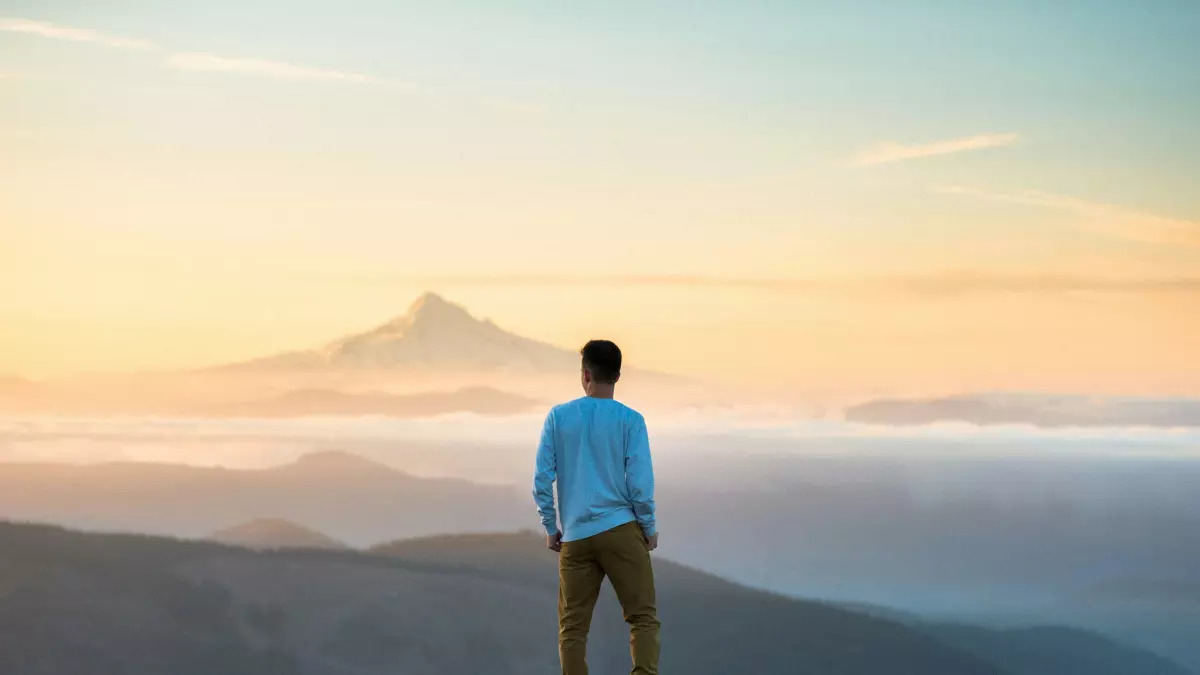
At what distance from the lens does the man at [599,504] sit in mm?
4934

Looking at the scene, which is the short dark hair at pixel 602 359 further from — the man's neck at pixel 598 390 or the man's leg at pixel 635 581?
the man's leg at pixel 635 581

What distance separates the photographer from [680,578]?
10.4 metres

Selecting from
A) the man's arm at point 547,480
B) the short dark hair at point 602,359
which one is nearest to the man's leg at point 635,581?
the man's arm at point 547,480

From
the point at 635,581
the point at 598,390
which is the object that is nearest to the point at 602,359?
the point at 598,390

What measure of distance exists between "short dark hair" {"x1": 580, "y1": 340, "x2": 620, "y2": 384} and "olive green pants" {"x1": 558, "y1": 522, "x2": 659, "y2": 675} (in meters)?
0.61

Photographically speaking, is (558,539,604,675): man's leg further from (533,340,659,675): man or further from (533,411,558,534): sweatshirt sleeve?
(533,411,558,534): sweatshirt sleeve

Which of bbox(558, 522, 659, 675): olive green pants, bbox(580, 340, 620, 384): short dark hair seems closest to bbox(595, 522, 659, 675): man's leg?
bbox(558, 522, 659, 675): olive green pants

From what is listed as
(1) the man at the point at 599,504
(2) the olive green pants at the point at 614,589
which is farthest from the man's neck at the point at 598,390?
(2) the olive green pants at the point at 614,589

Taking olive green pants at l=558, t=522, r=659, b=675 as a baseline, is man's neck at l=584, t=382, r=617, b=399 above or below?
above

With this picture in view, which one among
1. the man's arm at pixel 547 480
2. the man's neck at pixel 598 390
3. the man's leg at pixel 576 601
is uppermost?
the man's neck at pixel 598 390

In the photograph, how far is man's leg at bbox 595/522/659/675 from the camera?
16.2ft

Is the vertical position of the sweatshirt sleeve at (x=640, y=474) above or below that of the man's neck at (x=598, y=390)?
below

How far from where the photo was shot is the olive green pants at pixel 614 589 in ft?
16.2

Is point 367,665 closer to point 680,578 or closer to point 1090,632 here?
point 680,578
